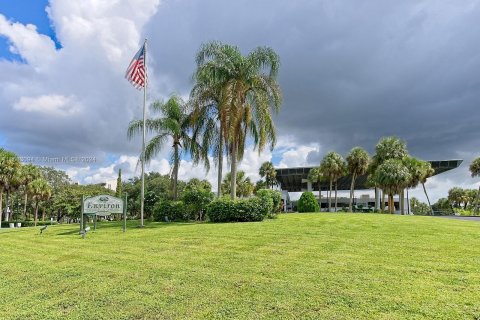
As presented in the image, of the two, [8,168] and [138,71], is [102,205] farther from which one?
[8,168]

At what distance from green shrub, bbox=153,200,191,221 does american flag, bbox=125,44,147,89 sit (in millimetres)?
6589

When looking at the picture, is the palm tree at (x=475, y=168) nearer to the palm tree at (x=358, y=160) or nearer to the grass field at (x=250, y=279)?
the palm tree at (x=358, y=160)

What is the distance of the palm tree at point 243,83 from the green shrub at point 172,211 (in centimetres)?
328

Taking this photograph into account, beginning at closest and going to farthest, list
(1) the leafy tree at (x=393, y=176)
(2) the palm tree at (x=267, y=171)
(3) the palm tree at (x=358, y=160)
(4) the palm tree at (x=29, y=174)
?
(1) the leafy tree at (x=393, y=176), (4) the palm tree at (x=29, y=174), (3) the palm tree at (x=358, y=160), (2) the palm tree at (x=267, y=171)

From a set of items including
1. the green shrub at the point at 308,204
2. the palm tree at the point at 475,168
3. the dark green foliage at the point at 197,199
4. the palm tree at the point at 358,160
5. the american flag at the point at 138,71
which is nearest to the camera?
the american flag at the point at 138,71

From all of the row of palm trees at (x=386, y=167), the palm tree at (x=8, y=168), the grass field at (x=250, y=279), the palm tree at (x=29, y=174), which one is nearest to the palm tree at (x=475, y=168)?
the row of palm trees at (x=386, y=167)

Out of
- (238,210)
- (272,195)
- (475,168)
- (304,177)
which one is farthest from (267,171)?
(238,210)

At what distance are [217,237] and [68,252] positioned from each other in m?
3.89

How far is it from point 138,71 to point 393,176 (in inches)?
1268

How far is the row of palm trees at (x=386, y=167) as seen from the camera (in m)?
40.2

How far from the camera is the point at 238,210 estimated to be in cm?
1597

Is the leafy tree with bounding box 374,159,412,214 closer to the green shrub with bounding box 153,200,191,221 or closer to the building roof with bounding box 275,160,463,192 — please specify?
the building roof with bounding box 275,160,463,192

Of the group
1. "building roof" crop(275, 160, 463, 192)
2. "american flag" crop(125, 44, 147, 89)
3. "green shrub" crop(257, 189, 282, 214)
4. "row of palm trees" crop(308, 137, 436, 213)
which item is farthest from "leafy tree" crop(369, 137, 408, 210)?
"american flag" crop(125, 44, 147, 89)

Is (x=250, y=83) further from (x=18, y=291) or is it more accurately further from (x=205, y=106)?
(x=18, y=291)
